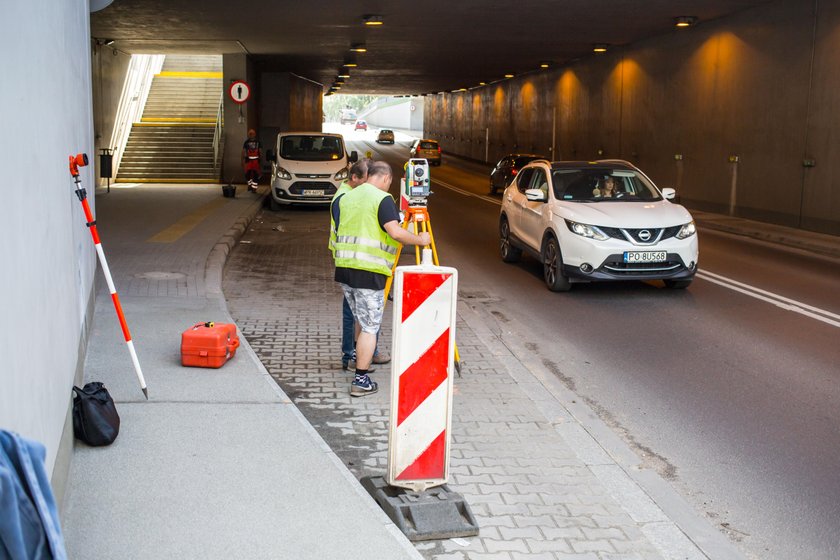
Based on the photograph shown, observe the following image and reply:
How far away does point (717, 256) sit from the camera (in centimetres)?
1587

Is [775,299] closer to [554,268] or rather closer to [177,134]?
[554,268]

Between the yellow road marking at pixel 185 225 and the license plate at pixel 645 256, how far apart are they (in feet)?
25.1

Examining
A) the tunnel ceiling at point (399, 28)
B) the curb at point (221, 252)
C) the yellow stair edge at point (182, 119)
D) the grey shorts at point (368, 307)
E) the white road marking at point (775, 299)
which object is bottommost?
the white road marking at point (775, 299)

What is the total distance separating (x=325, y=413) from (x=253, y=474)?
5.33 feet


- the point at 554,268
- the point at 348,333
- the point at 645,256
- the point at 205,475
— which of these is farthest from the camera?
the point at 554,268

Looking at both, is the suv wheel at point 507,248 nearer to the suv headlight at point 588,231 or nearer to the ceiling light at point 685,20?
the suv headlight at point 588,231

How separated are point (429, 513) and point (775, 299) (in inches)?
321

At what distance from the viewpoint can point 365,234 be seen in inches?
276

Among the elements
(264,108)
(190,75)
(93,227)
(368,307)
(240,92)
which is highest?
(190,75)

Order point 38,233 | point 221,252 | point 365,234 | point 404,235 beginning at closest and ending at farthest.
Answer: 1. point 38,233
2. point 404,235
3. point 365,234
4. point 221,252

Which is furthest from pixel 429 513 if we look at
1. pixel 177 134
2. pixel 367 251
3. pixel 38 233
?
pixel 177 134

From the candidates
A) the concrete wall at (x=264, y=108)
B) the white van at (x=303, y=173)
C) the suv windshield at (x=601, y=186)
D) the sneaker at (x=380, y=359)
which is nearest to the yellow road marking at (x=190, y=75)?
the concrete wall at (x=264, y=108)

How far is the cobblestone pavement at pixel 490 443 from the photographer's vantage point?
464cm

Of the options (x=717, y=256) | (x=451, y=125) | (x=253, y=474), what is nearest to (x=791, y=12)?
(x=717, y=256)
